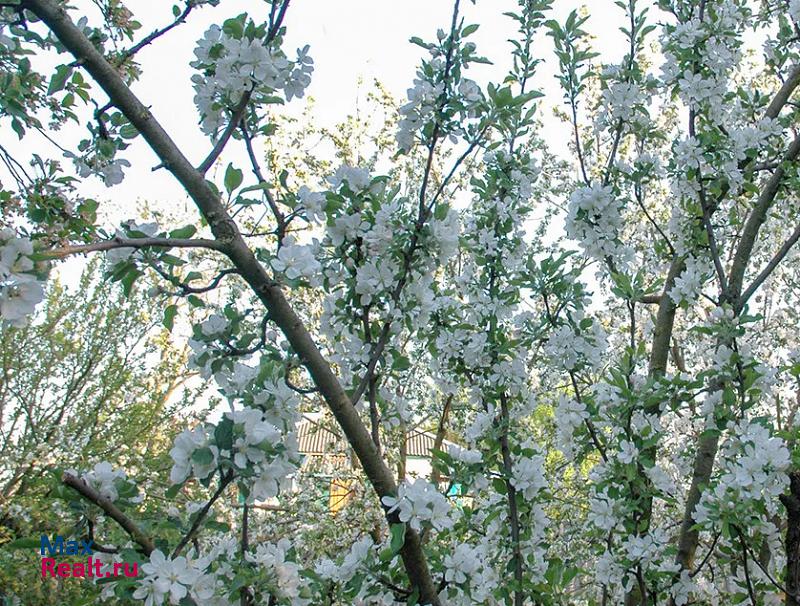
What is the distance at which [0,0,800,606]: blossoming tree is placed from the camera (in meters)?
1.30

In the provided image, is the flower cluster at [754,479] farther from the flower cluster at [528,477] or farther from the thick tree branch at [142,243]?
the thick tree branch at [142,243]

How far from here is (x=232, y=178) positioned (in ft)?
4.61

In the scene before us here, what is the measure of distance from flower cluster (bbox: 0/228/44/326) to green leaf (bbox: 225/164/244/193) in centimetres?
47

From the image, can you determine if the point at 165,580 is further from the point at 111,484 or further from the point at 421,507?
the point at 421,507

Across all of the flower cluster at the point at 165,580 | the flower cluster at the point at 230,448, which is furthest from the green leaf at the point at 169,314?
the flower cluster at the point at 165,580

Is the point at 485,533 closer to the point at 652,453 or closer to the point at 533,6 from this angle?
the point at 652,453

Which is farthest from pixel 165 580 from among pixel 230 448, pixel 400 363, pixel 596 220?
pixel 596 220

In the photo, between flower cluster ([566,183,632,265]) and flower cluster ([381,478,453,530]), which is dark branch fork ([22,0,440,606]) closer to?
flower cluster ([381,478,453,530])

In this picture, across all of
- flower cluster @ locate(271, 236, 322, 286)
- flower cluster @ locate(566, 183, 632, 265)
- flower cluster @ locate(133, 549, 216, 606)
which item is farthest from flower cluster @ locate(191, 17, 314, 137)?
flower cluster @ locate(566, 183, 632, 265)

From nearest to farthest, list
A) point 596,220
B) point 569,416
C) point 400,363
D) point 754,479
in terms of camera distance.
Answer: point 400,363, point 754,479, point 569,416, point 596,220

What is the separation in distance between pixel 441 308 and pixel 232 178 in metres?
0.86

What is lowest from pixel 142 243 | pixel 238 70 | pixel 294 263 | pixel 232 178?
pixel 142 243

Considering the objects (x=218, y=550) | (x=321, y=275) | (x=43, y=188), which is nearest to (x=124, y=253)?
(x=321, y=275)

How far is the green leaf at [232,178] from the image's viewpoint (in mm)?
1402
